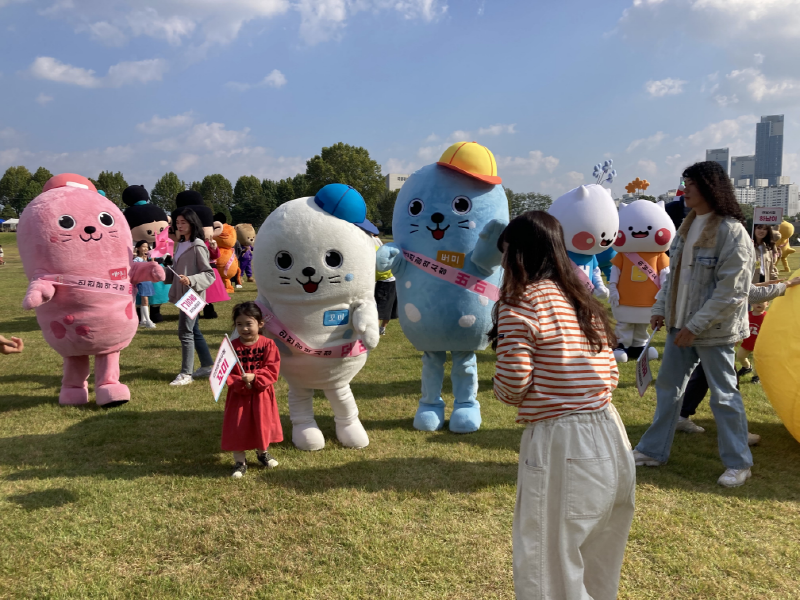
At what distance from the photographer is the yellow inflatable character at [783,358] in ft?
13.4

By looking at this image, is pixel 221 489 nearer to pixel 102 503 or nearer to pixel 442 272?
pixel 102 503

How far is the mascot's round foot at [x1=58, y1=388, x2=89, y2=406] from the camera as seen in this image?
18.1 ft

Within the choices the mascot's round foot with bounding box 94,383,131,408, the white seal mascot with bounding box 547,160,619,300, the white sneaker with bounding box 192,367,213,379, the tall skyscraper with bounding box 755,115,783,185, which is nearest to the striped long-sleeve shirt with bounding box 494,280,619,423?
the white seal mascot with bounding box 547,160,619,300

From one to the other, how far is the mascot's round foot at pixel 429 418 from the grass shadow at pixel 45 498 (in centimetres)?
267

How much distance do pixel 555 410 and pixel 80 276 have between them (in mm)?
4631

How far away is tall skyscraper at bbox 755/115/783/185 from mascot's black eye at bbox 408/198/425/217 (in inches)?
8600

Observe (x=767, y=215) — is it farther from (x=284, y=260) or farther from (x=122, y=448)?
(x=122, y=448)

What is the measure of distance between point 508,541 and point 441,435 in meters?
1.66

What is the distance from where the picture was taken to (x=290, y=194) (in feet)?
196

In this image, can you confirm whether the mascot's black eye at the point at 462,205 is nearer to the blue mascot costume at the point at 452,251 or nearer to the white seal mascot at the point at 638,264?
the blue mascot costume at the point at 452,251

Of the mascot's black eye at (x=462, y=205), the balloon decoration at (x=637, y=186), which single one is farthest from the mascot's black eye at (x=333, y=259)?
the balloon decoration at (x=637, y=186)

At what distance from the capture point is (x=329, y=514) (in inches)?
135

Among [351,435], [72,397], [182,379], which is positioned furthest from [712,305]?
[72,397]

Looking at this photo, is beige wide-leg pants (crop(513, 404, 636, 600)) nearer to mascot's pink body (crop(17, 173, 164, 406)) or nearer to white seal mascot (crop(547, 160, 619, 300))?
white seal mascot (crop(547, 160, 619, 300))
